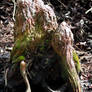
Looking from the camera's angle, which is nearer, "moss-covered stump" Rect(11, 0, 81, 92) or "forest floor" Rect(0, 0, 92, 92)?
"moss-covered stump" Rect(11, 0, 81, 92)

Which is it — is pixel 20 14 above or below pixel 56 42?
above

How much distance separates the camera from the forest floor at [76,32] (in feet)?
9.57

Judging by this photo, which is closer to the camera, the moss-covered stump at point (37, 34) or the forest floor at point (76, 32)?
the moss-covered stump at point (37, 34)

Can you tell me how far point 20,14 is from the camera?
2254mm

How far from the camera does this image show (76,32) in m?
3.92

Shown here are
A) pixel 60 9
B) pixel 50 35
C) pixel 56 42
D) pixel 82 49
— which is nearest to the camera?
pixel 56 42

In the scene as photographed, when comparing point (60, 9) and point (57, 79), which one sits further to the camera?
point (60, 9)

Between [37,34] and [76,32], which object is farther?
[76,32]

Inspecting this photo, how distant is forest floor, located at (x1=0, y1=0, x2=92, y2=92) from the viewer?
9.57ft

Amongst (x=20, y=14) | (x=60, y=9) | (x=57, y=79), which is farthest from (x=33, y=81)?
(x=60, y=9)

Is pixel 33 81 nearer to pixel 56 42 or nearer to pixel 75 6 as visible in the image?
pixel 56 42

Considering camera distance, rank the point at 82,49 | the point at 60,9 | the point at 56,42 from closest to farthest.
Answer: the point at 56,42 < the point at 82,49 < the point at 60,9

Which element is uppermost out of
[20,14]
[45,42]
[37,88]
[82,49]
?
[20,14]

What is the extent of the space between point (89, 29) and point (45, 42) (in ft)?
6.84
